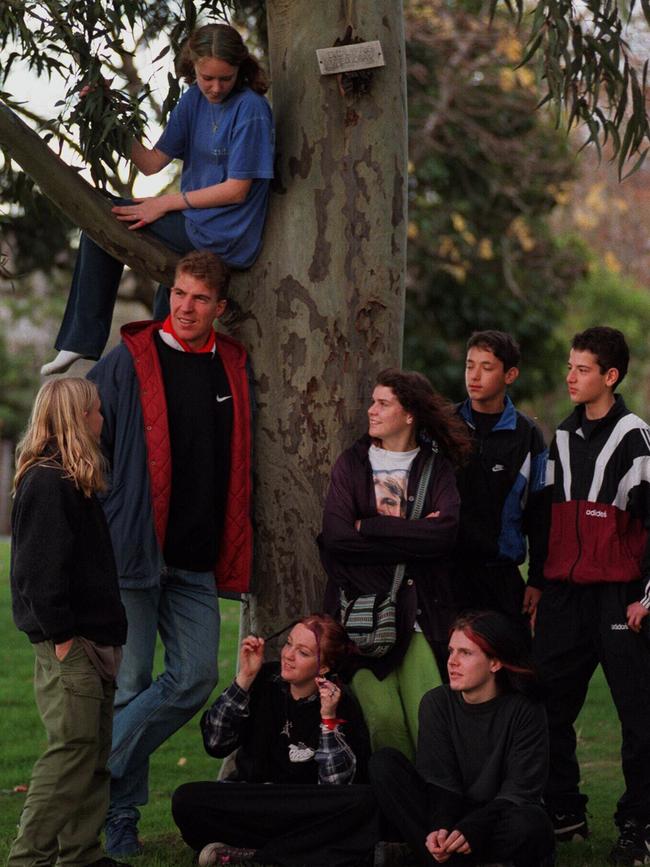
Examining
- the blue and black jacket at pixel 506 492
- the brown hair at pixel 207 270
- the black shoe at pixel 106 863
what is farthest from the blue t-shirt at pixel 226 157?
the black shoe at pixel 106 863

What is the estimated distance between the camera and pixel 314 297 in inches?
248

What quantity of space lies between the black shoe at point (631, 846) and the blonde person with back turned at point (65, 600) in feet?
7.19

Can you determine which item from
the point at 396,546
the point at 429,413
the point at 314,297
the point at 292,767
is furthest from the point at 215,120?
the point at 292,767

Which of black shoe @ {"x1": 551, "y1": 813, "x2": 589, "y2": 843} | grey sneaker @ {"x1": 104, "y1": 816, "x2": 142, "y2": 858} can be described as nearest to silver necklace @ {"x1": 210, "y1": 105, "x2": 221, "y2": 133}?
grey sneaker @ {"x1": 104, "y1": 816, "x2": 142, "y2": 858}

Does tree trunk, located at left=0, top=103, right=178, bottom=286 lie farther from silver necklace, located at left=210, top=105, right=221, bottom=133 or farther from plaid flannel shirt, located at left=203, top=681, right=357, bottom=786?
plaid flannel shirt, located at left=203, top=681, right=357, bottom=786

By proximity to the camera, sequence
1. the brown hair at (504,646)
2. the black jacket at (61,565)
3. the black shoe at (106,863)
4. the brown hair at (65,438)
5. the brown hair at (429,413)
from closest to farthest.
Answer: the black jacket at (61,565)
the brown hair at (65,438)
the black shoe at (106,863)
the brown hair at (504,646)
the brown hair at (429,413)

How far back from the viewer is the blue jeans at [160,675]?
5.73 meters

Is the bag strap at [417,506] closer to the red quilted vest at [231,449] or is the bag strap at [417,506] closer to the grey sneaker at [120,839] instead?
the red quilted vest at [231,449]

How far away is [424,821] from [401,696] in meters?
0.58

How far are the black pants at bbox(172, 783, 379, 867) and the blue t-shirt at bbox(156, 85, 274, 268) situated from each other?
2.22 m

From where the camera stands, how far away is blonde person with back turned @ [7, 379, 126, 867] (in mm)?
4871

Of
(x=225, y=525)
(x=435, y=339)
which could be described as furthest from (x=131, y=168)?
(x=435, y=339)

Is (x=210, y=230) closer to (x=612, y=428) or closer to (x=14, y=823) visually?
(x=612, y=428)

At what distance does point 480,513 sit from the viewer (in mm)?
6113
